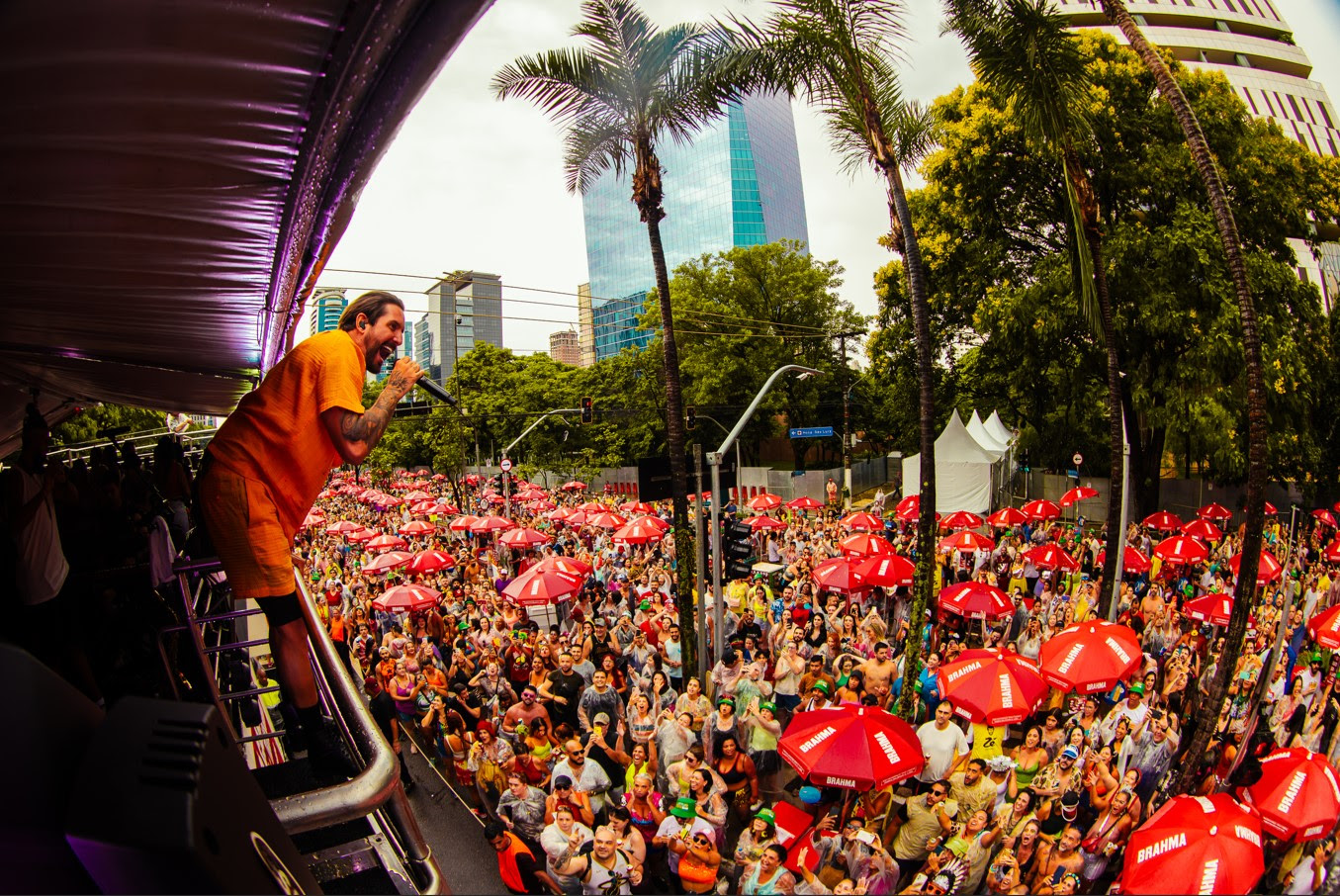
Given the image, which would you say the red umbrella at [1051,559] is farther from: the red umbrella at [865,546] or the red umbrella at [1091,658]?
the red umbrella at [1091,658]

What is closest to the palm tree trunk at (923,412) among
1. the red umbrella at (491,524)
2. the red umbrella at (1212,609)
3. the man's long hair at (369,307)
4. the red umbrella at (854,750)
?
the red umbrella at (854,750)

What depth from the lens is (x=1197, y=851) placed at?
4.71 metres

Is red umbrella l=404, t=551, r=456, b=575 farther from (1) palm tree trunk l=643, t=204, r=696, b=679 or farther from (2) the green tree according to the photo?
(2) the green tree

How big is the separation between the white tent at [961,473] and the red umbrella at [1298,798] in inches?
637

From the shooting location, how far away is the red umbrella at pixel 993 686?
731 cm

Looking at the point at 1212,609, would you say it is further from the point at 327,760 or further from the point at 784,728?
the point at 327,760

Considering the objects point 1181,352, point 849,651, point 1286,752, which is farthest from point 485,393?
point 1286,752

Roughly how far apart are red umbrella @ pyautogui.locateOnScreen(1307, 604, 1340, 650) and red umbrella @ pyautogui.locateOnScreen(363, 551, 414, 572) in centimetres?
1453

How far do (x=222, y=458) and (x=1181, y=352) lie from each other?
79.1 ft

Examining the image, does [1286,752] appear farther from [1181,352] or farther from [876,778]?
[1181,352]

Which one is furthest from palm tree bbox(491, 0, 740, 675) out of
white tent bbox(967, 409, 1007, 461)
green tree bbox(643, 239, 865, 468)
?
green tree bbox(643, 239, 865, 468)

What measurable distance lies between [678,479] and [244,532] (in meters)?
8.89

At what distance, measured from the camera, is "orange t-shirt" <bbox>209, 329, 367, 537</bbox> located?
7.75ft

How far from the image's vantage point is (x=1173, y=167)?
67.3ft
